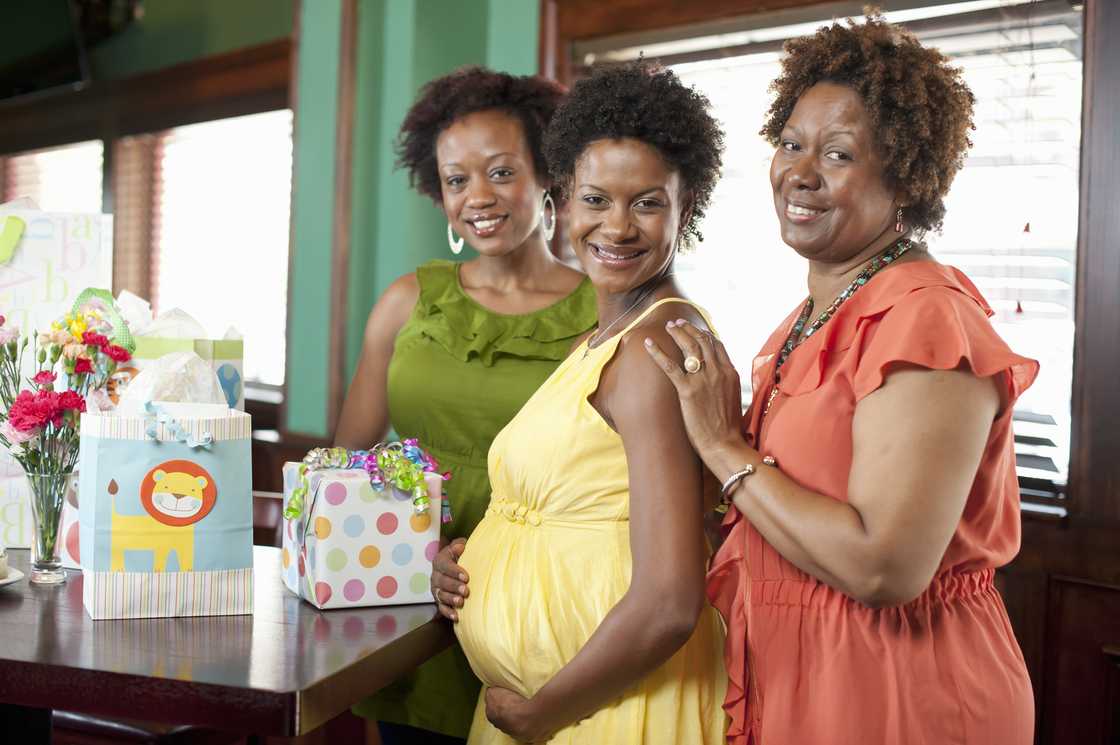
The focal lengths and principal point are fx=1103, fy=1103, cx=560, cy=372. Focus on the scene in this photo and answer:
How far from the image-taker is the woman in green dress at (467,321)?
2133 millimetres

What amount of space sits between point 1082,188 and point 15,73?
4.74m

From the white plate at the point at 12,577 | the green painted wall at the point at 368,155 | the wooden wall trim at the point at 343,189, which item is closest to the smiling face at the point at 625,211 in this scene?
the white plate at the point at 12,577

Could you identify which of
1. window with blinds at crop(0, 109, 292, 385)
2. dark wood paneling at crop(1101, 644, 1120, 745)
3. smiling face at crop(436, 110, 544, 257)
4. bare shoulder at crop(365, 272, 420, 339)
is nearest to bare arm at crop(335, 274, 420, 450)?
bare shoulder at crop(365, 272, 420, 339)

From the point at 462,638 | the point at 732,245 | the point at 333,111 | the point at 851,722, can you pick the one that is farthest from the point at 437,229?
the point at 851,722

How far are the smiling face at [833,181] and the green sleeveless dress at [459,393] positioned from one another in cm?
74

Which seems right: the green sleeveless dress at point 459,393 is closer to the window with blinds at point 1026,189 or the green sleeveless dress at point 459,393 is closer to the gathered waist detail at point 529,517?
the gathered waist detail at point 529,517

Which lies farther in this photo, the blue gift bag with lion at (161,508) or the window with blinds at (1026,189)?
the window with blinds at (1026,189)

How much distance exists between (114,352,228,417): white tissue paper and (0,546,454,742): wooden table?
30cm

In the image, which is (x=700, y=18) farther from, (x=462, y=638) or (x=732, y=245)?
(x=462, y=638)

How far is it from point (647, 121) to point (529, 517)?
1.96 ft

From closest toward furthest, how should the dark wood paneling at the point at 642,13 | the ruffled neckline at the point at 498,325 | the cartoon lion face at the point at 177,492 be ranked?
1. the cartoon lion face at the point at 177,492
2. the ruffled neckline at the point at 498,325
3. the dark wood paneling at the point at 642,13

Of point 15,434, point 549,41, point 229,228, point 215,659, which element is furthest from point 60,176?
point 215,659

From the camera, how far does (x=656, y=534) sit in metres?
1.40

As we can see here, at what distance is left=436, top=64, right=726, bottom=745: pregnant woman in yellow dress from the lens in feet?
4.65
